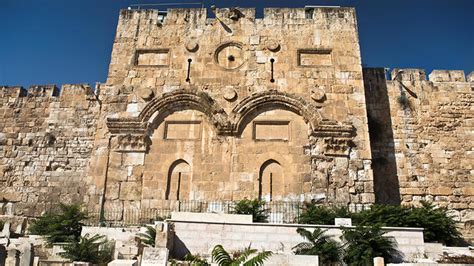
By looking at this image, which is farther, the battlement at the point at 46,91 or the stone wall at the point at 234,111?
the battlement at the point at 46,91

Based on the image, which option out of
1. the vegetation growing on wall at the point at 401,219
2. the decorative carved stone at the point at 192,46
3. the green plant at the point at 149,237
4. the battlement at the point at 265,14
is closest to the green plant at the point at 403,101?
the battlement at the point at 265,14

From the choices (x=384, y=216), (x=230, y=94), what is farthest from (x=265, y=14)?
(x=384, y=216)

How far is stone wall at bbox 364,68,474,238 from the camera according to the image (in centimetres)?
1653

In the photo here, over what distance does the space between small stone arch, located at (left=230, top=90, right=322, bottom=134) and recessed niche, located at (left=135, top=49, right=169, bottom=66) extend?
10.9 feet

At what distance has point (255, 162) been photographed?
15.1 meters

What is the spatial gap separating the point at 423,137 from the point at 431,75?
2681mm

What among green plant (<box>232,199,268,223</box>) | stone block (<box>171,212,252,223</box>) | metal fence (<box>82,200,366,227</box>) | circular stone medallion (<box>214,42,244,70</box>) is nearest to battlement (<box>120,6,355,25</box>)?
circular stone medallion (<box>214,42,244,70</box>)

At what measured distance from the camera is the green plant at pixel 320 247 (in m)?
10.4

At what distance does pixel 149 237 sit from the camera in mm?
11086

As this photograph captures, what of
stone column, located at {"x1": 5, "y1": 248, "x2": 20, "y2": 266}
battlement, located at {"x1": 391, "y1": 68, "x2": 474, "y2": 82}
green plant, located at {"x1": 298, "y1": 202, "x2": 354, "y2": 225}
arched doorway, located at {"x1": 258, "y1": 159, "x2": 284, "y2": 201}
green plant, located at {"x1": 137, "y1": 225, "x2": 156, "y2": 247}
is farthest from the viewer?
battlement, located at {"x1": 391, "y1": 68, "x2": 474, "y2": 82}

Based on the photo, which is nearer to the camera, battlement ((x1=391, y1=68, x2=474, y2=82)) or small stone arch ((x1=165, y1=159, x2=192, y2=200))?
small stone arch ((x1=165, y1=159, x2=192, y2=200))

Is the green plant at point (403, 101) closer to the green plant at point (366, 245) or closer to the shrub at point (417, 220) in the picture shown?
the shrub at point (417, 220)

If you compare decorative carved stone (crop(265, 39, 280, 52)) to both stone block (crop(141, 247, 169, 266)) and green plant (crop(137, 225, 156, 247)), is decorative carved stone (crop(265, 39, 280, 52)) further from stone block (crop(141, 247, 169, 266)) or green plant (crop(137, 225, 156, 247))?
stone block (crop(141, 247, 169, 266))

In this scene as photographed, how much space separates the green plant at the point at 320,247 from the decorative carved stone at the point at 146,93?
7.48m
